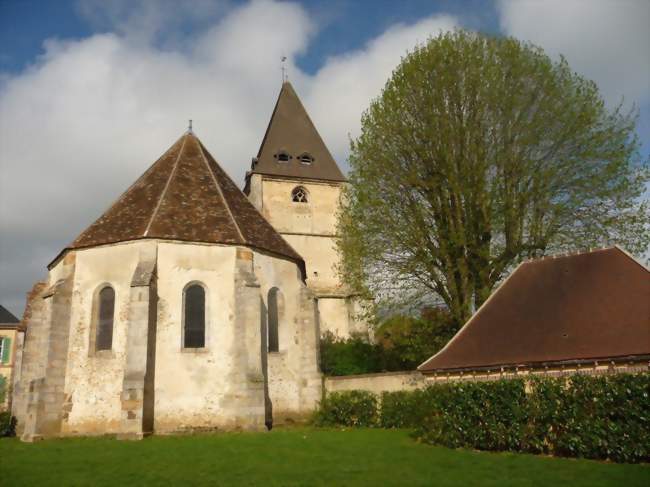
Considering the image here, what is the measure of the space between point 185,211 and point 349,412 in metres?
8.83

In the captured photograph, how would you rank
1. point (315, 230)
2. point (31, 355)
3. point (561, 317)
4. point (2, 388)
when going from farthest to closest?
1. point (2, 388)
2. point (315, 230)
3. point (31, 355)
4. point (561, 317)

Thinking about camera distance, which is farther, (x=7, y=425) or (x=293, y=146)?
(x=293, y=146)

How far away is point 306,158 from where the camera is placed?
1366 inches

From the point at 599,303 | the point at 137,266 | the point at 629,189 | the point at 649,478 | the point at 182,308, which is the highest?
the point at 629,189

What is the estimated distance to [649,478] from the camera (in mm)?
8797

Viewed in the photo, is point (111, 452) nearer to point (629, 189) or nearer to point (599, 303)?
point (599, 303)

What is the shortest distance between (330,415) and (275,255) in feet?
19.2

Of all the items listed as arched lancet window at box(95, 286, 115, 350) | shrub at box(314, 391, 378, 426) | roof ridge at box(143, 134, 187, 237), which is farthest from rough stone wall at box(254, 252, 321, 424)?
arched lancet window at box(95, 286, 115, 350)

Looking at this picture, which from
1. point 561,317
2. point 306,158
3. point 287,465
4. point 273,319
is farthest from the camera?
point 306,158

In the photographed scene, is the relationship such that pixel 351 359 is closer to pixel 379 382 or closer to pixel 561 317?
pixel 379 382

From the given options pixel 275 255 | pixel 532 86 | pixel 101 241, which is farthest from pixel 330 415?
pixel 532 86

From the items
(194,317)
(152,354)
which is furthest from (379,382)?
(152,354)

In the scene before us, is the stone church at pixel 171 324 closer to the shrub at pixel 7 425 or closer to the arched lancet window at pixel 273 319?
the arched lancet window at pixel 273 319

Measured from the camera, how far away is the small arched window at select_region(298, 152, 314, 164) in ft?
113
